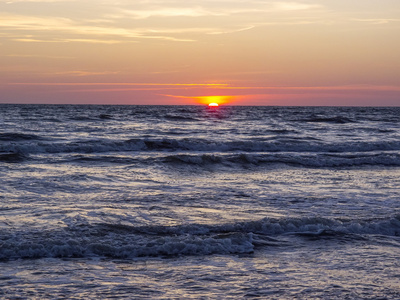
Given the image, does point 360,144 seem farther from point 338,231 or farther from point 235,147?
point 338,231

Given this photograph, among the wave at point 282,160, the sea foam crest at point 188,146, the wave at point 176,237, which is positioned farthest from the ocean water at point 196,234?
the sea foam crest at point 188,146

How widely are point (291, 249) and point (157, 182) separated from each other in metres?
6.52

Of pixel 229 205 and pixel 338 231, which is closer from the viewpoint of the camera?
pixel 338 231

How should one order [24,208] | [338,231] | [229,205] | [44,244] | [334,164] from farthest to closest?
1. [334,164]
2. [229,205]
3. [24,208]
4. [338,231]
5. [44,244]

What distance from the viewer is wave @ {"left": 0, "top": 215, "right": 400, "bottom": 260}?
22.0ft

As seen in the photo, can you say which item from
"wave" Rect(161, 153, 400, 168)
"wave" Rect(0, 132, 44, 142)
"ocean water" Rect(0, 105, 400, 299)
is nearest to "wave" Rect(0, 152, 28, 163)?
"ocean water" Rect(0, 105, 400, 299)

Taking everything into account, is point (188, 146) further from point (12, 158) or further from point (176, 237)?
point (176, 237)

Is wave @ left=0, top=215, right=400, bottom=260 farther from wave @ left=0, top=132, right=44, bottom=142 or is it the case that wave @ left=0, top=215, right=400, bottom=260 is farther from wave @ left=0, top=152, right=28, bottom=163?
wave @ left=0, top=132, right=44, bottom=142

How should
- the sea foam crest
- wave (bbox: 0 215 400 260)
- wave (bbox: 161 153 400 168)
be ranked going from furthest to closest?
the sea foam crest
wave (bbox: 161 153 400 168)
wave (bbox: 0 215 400 260)

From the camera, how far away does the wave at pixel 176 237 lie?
6.72 metres

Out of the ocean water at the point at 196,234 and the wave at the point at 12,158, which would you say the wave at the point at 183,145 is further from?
the ocean water at the point at 196,234

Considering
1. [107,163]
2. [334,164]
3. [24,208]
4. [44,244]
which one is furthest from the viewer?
[334,164]

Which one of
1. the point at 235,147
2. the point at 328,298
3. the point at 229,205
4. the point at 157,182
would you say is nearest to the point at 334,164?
→ the point at 235,147

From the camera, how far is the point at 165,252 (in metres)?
6.80
